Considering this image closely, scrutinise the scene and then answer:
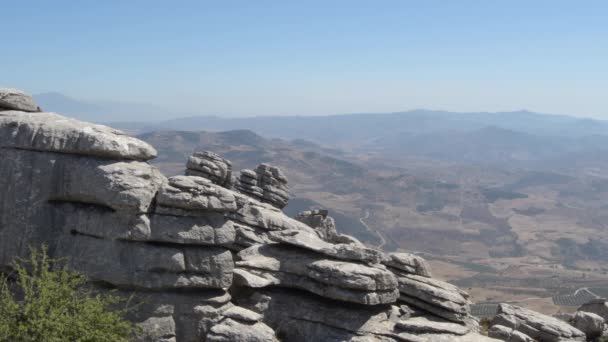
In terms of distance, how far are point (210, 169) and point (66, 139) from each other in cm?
2377

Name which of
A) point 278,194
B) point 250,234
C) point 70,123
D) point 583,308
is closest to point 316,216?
point 278,194

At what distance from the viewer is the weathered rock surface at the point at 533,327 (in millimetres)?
41747

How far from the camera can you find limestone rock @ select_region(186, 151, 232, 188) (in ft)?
185

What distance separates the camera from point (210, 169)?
185 feet

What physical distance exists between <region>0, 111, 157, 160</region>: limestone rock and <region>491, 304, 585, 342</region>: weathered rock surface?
3181 cm

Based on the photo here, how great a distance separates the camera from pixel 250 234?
151 ft

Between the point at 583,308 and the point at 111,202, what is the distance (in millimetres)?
47487

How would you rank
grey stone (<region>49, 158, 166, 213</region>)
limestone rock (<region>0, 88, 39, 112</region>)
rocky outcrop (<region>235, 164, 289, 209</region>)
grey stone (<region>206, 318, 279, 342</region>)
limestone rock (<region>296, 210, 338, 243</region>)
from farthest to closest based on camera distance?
rocky outcrop (<region>235, 164, 289, 209</region>) < limestone rock (<region>296, 210, 338, 243</region>) < limestone rock (<region>0, 88, 39, 112</region>) < grey stone (<region>49, 158, 166, 213</region>) < grey stone (<region>206, 318, 279, 342</region>)

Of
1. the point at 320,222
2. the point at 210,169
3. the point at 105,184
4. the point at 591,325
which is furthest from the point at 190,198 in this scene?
the point at 591,325

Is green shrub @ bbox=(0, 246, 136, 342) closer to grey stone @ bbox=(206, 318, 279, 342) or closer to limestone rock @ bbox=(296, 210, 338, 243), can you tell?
grey stone @ bbox=(206, 318, 279, 342)

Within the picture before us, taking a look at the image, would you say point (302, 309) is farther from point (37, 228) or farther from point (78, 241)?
point (37, 228)

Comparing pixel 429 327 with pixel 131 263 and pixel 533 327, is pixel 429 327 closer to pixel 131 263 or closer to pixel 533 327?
pixel 533 327

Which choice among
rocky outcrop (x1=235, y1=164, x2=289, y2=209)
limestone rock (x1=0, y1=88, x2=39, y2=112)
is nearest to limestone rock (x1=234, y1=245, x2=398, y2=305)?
limestone rock (x1=0, y1=88, x2=39, y2=112)

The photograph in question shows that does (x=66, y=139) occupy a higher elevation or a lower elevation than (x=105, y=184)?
higher
